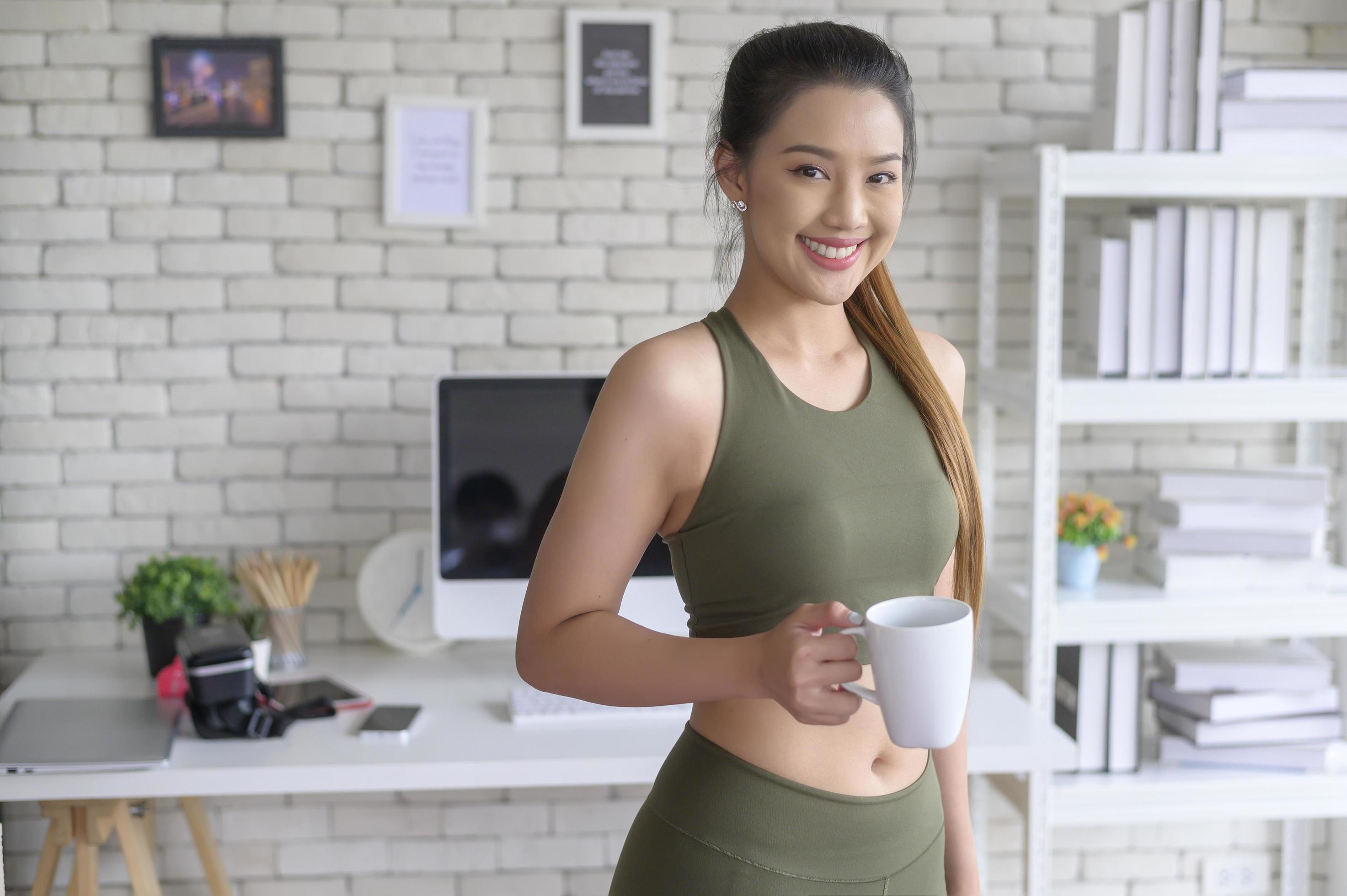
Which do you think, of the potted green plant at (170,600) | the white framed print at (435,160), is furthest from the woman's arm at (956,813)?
the potted green plant at (170,600)

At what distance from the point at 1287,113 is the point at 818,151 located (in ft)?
5.07

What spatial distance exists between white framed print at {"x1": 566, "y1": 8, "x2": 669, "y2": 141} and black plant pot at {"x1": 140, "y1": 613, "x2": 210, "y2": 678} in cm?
117

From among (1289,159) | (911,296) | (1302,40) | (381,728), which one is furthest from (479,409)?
(1302,40)

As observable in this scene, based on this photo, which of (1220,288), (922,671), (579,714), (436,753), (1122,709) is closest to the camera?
(922,671)

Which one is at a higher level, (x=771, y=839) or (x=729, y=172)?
(x=729, y=172)

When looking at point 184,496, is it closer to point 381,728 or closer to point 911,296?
point 381,728

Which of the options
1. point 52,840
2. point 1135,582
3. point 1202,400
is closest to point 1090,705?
point 1135,582

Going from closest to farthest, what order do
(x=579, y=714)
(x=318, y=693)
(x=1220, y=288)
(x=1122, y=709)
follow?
(x=579, y=714) < (x=318, y=693) < (x=1220, y=288) < (x=1122, y=709)

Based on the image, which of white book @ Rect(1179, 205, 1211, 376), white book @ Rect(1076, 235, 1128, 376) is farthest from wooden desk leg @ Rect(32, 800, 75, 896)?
white book @ Rect(1179, 205, 1211, 376)

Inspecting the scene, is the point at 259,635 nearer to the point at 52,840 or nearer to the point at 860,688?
the point at 52,840

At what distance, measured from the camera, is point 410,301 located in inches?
93.4

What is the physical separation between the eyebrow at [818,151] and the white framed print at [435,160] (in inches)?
58.7

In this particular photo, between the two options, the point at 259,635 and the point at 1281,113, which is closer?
the point at 1281,113

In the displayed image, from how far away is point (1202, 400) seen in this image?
6.98 feet
